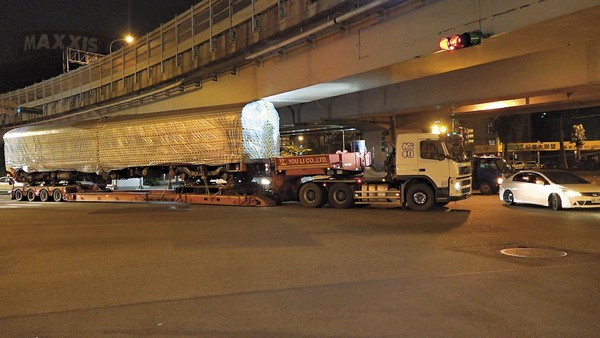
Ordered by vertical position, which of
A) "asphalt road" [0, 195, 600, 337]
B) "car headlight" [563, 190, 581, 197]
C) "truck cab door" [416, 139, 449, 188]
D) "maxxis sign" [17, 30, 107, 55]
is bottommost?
"asphalt road" [0, 195, 600, 337]

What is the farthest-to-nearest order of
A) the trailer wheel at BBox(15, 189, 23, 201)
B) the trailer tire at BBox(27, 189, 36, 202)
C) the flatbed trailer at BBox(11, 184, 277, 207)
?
the trailer wheel at BBox(15, 189, 23, 201) < the trailer tire at BBox(27, 189, 36, 202) < the flatbed trailer at BBox(11, 184, 277, 207)

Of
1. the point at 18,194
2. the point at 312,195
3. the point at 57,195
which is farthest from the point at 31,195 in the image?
the point at 312,195

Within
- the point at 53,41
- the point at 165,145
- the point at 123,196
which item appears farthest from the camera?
the point at 53,41

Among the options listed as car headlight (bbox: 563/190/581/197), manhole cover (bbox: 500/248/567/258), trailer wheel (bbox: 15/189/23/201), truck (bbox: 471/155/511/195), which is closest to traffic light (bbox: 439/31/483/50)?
manhole cover (bbox: 500/248/567/258)

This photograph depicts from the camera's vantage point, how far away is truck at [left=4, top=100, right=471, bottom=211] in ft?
54.0

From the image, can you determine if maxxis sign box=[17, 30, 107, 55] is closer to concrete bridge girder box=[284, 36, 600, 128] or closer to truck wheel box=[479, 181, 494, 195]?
concrete bridge girder box=[284, 36, 600, 128]

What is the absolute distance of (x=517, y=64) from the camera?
19047mm

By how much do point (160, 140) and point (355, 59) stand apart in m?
9.77

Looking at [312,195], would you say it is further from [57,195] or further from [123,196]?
[57,195]

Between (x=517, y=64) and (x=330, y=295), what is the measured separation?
16051 millimetres

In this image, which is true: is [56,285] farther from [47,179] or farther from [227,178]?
[47,179]

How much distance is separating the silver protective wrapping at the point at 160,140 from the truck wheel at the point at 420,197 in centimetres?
635

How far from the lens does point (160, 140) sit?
20.8 metres

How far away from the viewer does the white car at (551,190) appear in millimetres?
15383
